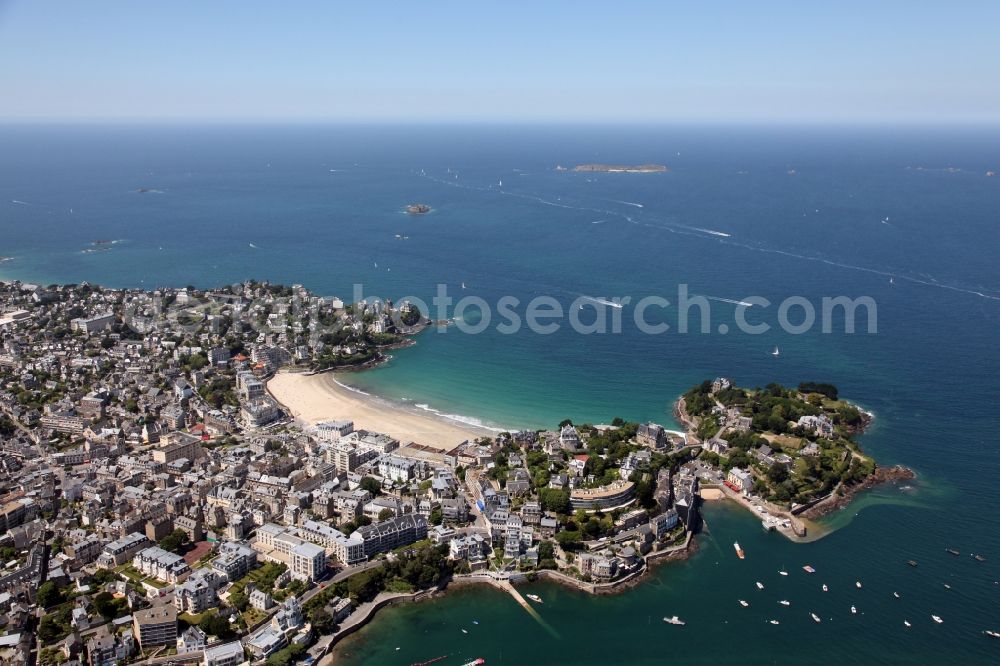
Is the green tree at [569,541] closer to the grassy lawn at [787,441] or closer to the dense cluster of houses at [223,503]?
the dense cluster of houses at [223,503]

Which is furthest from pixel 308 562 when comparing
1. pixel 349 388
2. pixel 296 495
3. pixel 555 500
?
pixel 349 388

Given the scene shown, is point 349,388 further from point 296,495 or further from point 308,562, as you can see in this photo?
point 308,562

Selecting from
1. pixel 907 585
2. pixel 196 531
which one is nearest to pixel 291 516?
pixel 196 531

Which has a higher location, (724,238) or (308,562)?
(724,238)

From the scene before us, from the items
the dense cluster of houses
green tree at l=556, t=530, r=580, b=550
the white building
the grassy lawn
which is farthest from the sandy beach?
the grassy lawn

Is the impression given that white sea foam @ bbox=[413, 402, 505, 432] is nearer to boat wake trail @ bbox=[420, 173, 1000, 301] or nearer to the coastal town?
the coastal town

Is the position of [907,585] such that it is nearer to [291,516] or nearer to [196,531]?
[291,516]
